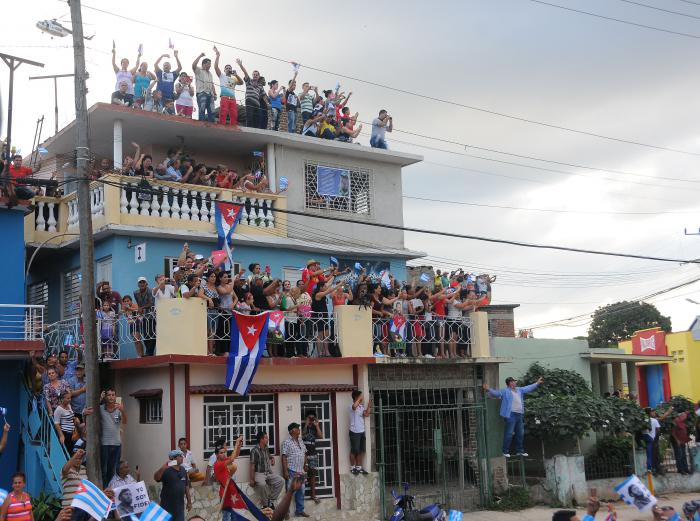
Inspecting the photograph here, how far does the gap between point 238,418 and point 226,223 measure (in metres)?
4.77

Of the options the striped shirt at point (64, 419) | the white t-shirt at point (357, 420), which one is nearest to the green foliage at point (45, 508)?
the striped shirt at point (64, 419)

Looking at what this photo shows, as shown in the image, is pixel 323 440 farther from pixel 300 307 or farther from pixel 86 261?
pixel 86 261

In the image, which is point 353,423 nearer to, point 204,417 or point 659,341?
point 204,417

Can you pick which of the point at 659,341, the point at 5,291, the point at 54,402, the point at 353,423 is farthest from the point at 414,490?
the point at 659,341

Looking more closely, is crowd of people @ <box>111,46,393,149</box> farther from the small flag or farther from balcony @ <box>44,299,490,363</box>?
the small flag

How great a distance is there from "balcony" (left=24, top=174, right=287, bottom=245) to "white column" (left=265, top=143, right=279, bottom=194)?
1153 millimetres

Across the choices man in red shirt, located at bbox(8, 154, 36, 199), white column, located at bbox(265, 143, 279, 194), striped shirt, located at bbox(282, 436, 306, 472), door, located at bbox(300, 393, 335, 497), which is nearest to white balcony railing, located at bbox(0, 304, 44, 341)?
man in red shirt, located at bbox(8, 154, 36, 199)

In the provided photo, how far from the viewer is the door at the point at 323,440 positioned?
17094 millimetres

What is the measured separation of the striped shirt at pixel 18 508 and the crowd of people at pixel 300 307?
438cm

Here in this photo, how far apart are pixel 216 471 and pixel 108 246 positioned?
19.4 ft

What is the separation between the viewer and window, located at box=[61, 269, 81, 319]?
19.5 meters

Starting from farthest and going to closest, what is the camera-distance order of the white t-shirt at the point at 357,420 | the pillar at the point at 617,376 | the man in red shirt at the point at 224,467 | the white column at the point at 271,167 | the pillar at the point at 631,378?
1. the pillar at the point at 617,376
2. the pillar at the point at 631,378
3. the white column at the point at 271,167
4. the white t-shirt at the point at 357,420
5. the man in red shirt at the point at 224,467

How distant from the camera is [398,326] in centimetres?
1858

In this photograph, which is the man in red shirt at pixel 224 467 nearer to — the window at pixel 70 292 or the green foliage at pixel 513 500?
the window at pixel 70 292
